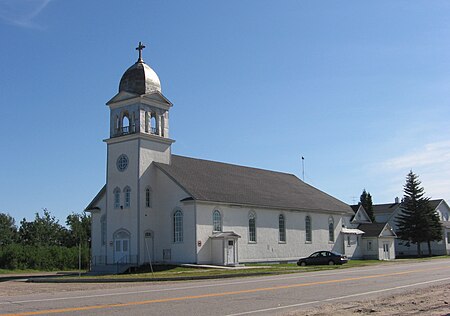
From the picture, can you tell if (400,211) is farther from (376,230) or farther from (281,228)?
(281,228)

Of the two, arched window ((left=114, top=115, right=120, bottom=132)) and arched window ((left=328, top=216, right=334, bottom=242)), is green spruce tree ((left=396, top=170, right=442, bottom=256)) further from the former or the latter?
arched window ((left=114, top=115, right=120, bottom=132))

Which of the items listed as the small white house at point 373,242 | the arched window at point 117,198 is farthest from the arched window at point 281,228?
the arched window at point 117,198

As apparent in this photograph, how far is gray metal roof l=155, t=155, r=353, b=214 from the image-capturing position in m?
45.5

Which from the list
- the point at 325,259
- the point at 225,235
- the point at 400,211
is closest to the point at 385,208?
the point at 400,211

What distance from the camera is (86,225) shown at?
9069cm

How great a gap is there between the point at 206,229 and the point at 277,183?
17.2 m

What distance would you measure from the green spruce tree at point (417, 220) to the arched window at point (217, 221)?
36075 mm

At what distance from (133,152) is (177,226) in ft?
21.5

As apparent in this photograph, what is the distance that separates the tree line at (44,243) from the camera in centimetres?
5297

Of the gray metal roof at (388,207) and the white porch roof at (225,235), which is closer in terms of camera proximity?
the white porch roof at (225,235)

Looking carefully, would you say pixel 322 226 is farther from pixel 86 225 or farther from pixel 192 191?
pixel 86 225

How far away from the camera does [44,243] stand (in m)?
94.2

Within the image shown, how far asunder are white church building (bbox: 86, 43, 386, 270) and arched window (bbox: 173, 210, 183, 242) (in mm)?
76

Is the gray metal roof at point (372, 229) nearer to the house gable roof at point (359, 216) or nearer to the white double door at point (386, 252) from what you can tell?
the house gable roof at point (359, 216)
